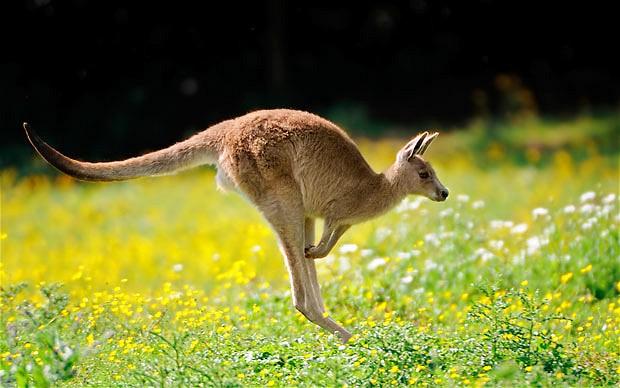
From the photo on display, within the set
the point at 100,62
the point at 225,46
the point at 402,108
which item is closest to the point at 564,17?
the point at 402,108

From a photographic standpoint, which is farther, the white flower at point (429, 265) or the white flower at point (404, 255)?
the white flower at point (429, 265)

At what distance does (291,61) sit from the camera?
2198 centimetres

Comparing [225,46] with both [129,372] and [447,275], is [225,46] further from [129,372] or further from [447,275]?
[129,372]

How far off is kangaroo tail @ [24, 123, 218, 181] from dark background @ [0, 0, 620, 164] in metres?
12.3

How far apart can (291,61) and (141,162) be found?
595 inches

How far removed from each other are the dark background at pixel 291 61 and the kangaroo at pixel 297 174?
1191 cm

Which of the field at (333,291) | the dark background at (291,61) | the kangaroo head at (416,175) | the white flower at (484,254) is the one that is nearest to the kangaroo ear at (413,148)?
the kangaroo head at (416,175)

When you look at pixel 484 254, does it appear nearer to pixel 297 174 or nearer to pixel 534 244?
pixel 534 244

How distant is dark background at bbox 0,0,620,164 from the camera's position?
20.3 m

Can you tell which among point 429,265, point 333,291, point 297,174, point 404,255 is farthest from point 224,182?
point 429,265

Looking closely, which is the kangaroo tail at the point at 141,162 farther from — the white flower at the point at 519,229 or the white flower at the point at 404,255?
the white flower at the point at 519,229

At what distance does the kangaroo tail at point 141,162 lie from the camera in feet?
22.2

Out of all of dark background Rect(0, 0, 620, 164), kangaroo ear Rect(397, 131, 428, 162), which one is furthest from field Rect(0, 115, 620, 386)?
dark background Rect(0, 0, 620, 164)

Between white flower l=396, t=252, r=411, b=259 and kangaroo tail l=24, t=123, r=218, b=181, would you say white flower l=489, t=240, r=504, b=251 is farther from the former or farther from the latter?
kangaroo tail l=24, t=123, r=218, b=181
